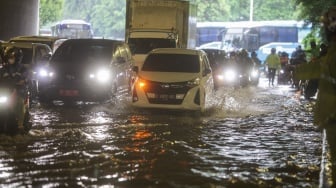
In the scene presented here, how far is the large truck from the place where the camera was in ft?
71.9

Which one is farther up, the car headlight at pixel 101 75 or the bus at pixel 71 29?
the bus at pixel 71 29

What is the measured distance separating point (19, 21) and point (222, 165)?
23224 mm

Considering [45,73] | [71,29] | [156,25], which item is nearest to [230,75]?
[156,25]

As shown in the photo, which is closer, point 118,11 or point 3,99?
point 3,99

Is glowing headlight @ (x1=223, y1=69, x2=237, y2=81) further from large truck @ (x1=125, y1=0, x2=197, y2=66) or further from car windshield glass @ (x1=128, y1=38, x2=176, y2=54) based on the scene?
car windshield glass @ (x1=128, y1=38, x2=176, y2=54)

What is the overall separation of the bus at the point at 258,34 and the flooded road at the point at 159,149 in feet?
94.7

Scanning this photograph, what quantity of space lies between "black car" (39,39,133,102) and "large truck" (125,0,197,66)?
567cm

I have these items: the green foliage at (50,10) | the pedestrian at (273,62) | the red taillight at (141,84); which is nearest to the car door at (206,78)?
the red taillight at (141,84)

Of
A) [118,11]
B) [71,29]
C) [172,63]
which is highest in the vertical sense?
[118,11]

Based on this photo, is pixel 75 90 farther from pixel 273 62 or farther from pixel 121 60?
pixel 273 62

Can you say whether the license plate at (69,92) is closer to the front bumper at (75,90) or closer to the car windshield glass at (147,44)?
the front bumper at (75,90)

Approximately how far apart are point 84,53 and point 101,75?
4.15 feet

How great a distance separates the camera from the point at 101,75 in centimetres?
1481

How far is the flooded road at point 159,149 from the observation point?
7242 millimetres
